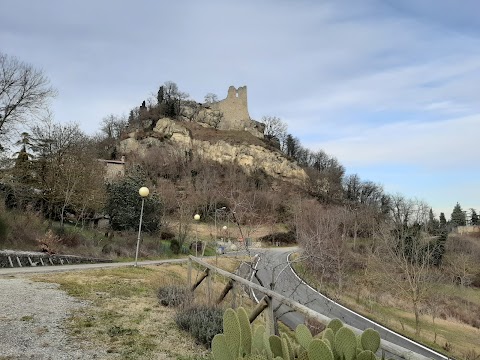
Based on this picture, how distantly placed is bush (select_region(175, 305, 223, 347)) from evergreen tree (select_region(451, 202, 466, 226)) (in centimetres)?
9575

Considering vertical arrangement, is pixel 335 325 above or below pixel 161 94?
below

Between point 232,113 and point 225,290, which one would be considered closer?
point 225,290

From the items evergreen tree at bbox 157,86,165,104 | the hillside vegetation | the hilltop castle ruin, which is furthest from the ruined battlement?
the hillside vegetation

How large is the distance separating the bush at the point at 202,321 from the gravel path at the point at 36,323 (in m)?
1.63

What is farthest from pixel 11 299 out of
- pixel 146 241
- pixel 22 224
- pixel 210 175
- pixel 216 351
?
pixel 210 175

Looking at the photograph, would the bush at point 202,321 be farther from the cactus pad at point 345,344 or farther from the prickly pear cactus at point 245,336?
the cactus pad at point 345,344

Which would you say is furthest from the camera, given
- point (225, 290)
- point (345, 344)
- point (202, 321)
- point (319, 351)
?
point (225, 290)

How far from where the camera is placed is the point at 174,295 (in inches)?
350

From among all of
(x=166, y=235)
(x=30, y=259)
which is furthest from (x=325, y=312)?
(x=166, y=235)

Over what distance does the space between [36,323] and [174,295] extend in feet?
9.72

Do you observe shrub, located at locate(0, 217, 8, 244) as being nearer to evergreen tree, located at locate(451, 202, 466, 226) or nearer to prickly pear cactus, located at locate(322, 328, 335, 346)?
prickly pear cactus, located at locate(322, 328, 335, 346)

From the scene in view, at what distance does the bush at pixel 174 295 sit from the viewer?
8.39 metres

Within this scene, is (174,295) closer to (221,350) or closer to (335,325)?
(221,350)

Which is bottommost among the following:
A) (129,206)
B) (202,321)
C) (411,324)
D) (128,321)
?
(411,324)
